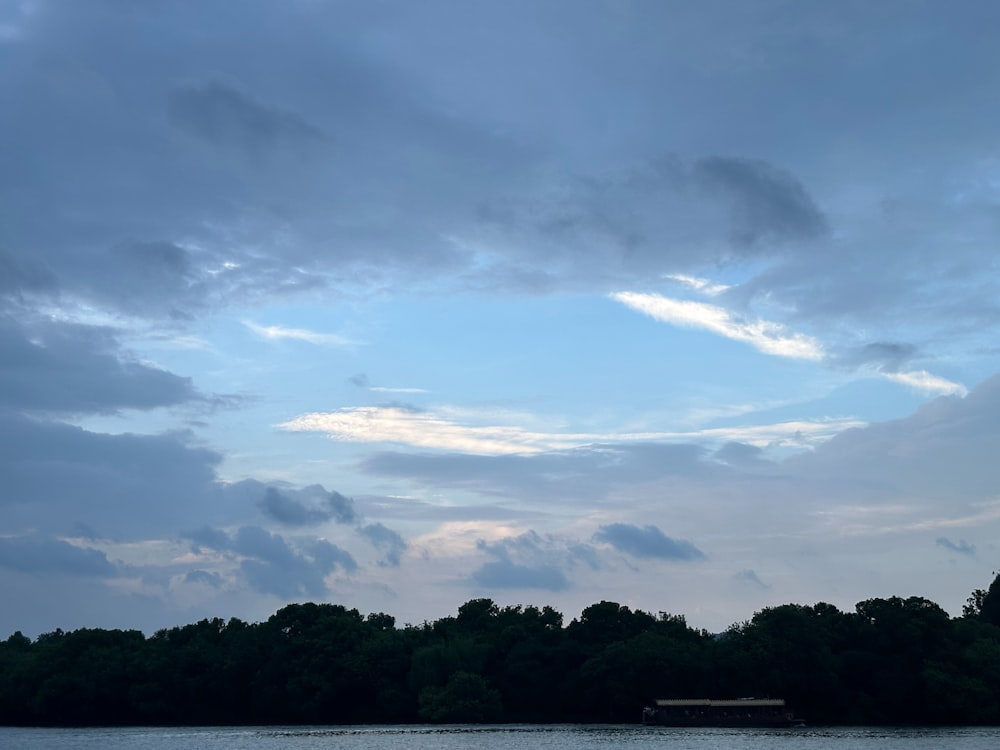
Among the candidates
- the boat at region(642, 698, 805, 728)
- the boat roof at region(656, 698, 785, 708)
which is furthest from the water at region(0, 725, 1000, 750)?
the boat roof at region(656, 698, 785, 708)

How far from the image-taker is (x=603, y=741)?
9588 centimetres

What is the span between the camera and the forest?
124438 millimetres

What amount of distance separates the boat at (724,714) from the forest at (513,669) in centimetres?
313

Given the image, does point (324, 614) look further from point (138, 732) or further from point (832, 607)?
point (832, 607)

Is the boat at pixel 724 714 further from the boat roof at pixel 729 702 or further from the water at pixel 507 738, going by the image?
the water at pixel 507 738

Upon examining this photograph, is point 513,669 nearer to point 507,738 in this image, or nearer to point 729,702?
point 729,702

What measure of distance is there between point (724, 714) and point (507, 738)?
34.9m

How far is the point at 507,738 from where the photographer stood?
337 ft

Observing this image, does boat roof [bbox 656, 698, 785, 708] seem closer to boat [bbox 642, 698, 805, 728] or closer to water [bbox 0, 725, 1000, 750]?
boat [bbox 642, 698, 805, 728]

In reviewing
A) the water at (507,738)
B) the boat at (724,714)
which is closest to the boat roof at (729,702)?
the boat at (724,714)

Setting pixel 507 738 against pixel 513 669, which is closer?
pixel 507 738

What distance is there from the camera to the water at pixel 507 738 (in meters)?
89.2

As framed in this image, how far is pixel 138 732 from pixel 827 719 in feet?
271

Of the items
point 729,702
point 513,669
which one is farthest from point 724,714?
point 513,669
